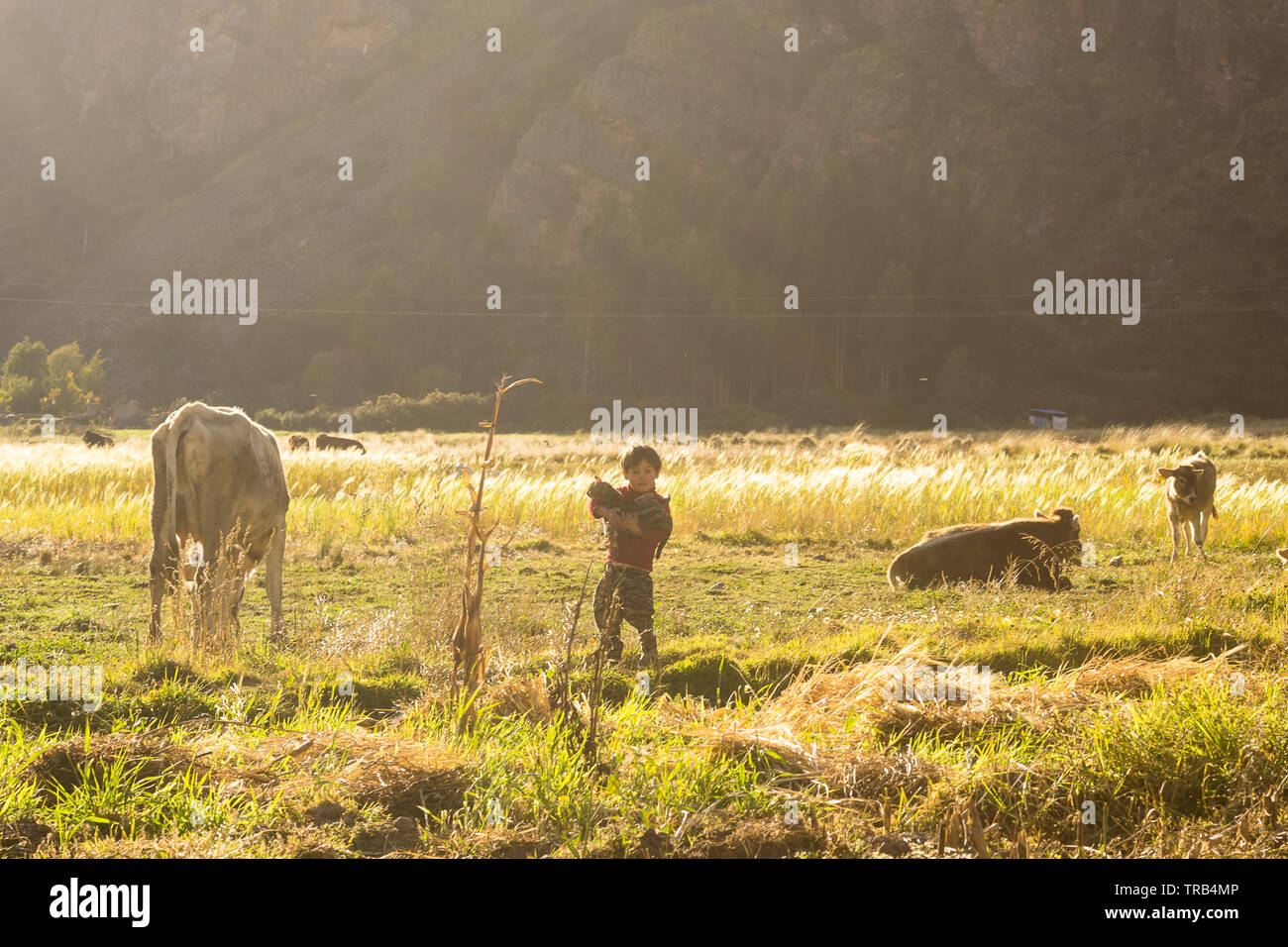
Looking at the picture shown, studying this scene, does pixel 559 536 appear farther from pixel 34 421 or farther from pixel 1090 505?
pixel 34 421

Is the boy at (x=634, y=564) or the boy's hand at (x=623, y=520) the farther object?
the boy at (x=634, y=564)

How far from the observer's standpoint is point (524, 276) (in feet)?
314

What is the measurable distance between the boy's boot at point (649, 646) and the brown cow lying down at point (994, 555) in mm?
4390

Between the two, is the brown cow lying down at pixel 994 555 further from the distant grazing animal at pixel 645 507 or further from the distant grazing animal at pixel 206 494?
the distant grazing animal at pixel 206 494

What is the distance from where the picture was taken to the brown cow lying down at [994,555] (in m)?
10.6

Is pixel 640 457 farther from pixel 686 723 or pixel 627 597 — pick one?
pixel 686 723

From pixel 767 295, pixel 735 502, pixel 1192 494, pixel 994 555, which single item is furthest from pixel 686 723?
pixel 767 295

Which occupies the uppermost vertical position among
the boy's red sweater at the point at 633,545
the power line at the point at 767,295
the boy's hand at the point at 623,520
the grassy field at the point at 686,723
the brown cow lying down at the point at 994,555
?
the power line at the point at 767,295

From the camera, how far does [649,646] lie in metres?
7.35

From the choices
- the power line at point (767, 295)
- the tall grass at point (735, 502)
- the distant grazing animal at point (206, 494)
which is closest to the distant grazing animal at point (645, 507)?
the distant grazing animal at point (206, 494)

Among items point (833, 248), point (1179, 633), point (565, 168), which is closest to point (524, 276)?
point (565, 168)

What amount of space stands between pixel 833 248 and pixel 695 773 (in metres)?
82.9

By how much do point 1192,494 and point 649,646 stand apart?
8.29 meters

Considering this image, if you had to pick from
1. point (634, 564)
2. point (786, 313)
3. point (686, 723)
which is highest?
point (786, 313)
